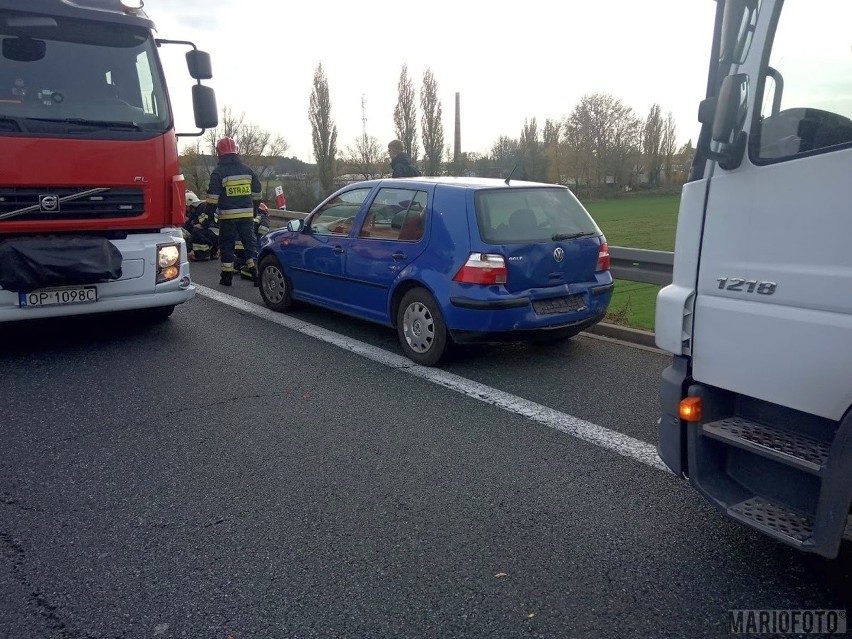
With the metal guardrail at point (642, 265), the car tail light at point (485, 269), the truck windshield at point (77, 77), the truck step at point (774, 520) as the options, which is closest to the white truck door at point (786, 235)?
the truck step at point (774, 520)

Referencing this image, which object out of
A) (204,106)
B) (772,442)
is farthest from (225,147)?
(772,442)

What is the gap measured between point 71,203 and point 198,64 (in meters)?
1.99

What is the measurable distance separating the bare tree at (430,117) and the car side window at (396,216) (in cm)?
3972

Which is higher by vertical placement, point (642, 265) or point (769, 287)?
point (769, 287)

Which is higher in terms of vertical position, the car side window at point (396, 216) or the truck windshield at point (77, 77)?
the truck windshield at point (77, 77)

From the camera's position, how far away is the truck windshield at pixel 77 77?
5.73 m

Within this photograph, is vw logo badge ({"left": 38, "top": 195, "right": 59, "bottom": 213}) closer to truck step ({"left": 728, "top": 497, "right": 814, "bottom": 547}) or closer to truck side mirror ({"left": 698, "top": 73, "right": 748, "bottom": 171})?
truck side mirror ({"left": 698, "top": 73, "right": 748, "bottom": 171})

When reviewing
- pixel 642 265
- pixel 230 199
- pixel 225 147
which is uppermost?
pixel 225 147

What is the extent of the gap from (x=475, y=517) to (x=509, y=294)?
96.5 inches

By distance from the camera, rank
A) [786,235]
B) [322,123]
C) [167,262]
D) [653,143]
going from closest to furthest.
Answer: [786,235], [167,262], [653,143], [322,123]

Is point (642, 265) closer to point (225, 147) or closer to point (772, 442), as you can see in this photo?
point (772, 442)

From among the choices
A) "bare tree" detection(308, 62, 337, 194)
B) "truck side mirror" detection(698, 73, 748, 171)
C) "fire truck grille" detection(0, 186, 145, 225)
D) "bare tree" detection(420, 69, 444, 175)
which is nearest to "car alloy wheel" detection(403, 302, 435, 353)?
"fire truck grille" detection(0, 186, 145, 225)

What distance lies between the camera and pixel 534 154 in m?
24.0

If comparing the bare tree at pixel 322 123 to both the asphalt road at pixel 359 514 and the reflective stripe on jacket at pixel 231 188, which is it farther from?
the asphalt road at pixel 359 514
